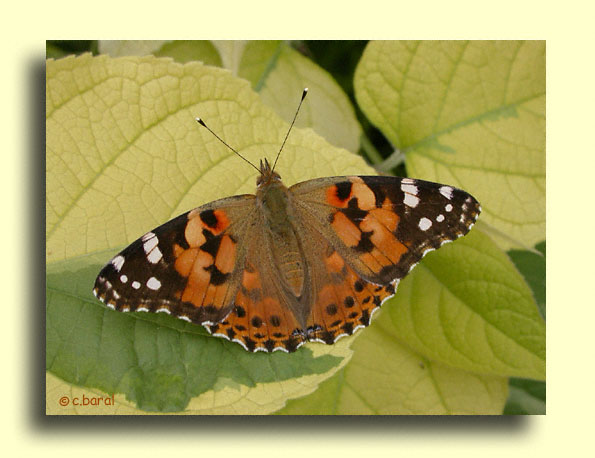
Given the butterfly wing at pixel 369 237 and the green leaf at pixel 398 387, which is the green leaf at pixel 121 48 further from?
the green leaf at pixel 398 387

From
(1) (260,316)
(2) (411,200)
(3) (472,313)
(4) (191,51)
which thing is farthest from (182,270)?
(3) (472,313)

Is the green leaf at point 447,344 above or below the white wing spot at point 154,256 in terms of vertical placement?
below

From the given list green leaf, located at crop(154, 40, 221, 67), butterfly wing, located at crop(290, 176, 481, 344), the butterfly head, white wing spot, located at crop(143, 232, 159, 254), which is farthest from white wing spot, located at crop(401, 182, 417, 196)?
green leaf, located at crop(154, 40, 221, 67)

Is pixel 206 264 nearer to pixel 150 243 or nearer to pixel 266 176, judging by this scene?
pixel 150 243

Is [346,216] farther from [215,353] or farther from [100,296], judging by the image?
[100,296]

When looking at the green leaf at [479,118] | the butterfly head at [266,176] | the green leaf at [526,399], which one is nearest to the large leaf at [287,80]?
the green leaf at [479,118]

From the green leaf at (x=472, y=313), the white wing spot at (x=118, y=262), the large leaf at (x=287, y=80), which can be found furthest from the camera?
the large leaf at (x=287, y=80)
